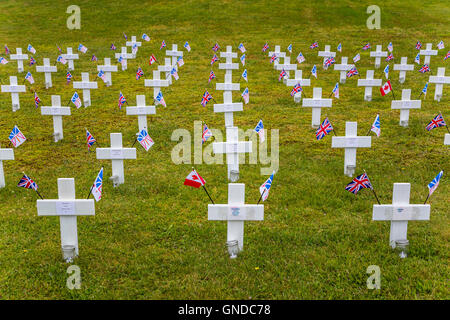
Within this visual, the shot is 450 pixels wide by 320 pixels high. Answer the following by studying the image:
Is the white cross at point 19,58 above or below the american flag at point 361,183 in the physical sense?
above

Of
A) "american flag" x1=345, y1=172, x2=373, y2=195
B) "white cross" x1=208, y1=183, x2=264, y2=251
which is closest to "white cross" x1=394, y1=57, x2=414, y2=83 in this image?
"american flag" x1=345, y1=172, x2=373, y2=195

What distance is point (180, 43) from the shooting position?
24.9m

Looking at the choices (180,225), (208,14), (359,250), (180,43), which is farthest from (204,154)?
(208,14)

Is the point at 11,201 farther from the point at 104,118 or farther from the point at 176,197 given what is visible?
the point at 104,118

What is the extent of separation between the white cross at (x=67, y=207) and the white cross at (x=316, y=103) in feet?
23.3

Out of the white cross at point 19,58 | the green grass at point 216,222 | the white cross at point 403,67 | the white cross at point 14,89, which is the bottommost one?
the green grass at point 216,222

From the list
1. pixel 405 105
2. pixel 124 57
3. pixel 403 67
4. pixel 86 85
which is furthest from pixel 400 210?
pixel 124 57

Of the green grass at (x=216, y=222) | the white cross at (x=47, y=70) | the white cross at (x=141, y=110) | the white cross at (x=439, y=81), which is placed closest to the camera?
the green grass at (x=216, y=222)

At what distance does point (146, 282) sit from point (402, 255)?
3358mm

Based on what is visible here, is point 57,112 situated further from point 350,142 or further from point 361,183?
point 361,183

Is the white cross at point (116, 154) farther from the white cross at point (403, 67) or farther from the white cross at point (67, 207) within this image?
the white cross at point (403, 67)

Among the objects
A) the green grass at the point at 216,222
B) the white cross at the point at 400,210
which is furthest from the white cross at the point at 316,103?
the white cross at the point at 400,210

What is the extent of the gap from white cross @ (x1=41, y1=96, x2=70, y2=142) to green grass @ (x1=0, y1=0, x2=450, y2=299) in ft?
0.76

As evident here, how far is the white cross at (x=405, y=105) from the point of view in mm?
11445
